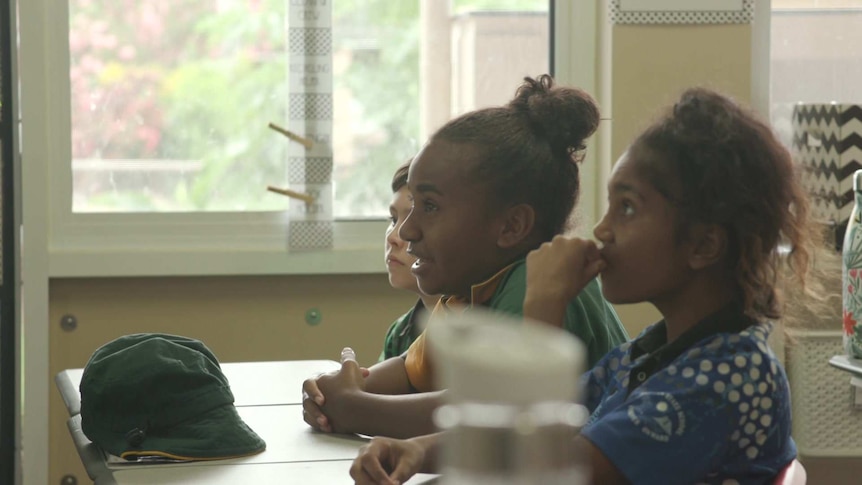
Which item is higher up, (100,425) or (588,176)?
(588,176)

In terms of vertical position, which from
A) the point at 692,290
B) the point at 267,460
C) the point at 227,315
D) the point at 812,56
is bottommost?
the point at 227,315

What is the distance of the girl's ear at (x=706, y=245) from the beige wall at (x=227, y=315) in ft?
6.99

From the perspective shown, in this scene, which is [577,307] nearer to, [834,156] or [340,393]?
[340,393]

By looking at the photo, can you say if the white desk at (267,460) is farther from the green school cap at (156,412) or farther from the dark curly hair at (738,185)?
the dark curly hair at (738,185)

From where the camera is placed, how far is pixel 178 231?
3.25m

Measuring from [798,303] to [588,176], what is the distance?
191 centimetres

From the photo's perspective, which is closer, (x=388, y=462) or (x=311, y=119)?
(x=388, y=462)

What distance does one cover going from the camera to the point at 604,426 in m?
1.07

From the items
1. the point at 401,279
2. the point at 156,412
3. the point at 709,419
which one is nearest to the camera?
the point at 709,419

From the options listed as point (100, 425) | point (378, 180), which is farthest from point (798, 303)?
point (378, 180)

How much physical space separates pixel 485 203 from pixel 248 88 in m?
1.80

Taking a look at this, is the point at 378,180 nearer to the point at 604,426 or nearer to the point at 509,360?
the point at 604,426

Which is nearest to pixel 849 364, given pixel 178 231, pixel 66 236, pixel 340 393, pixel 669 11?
pixel 340 393

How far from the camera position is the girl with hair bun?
1.58m
